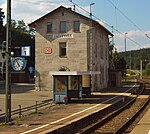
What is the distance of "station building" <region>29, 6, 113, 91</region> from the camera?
4091 cm

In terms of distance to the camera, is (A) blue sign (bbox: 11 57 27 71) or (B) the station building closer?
(A) blue sign (bbox: 11 57 27 71)

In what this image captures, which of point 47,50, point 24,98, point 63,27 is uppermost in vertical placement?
point 63,27

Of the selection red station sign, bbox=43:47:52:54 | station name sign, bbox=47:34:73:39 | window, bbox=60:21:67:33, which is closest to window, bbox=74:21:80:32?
station name sign, bbox=47:34:73:39

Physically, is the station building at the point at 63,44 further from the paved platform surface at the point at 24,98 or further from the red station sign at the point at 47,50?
the paved platform surface at the point at 24,98

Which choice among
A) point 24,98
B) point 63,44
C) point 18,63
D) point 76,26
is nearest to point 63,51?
point 63,44

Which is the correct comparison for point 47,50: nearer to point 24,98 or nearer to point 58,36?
point 58,36

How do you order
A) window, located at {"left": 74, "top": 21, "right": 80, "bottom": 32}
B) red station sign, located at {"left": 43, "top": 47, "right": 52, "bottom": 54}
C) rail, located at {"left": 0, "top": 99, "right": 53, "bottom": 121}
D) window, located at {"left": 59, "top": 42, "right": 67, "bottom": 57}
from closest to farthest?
rail, located at {"left": 0, "top": 99, "right": 53, "bottom": 121} → window, located at {"left": 74, "top": 21, "right": 80, "bottom": 32} → window, located at {"left": 59, "top": 42, "right": 67, "bottom": 57} → red station sign, located at {"left": 43, "top": 47, "right": 52, "bottom": 54}

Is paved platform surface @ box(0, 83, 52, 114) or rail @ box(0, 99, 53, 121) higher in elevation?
paved platform surface @ box(0, 83, 52, 114)

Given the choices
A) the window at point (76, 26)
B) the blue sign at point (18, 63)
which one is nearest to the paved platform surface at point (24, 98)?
the blue sign at point (18, 63)

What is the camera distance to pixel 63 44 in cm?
4153

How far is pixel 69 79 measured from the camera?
2877 cm

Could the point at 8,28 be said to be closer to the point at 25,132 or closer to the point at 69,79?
the point at 25,132

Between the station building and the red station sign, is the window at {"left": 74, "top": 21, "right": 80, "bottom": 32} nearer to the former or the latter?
the station building

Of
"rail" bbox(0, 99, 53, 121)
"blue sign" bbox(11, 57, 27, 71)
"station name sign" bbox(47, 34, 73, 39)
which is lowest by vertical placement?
"rail" bbox(0, 99, 53, 121)
